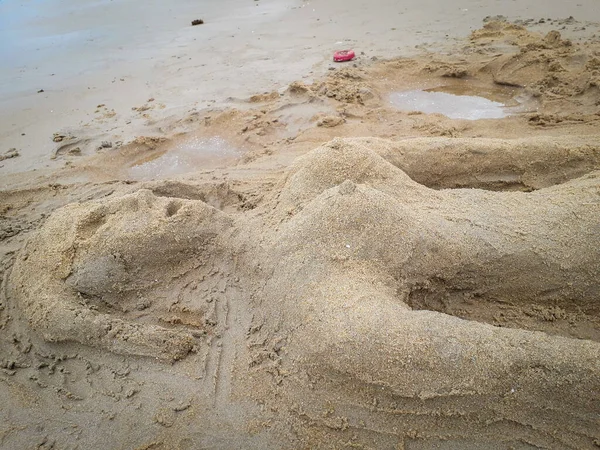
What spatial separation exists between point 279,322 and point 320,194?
86 cm

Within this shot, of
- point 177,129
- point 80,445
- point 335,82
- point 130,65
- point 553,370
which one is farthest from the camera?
point 130,65

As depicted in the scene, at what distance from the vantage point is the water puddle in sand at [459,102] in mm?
4988

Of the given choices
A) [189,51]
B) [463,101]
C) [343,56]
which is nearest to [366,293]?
[463,101]

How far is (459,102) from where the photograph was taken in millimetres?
5297

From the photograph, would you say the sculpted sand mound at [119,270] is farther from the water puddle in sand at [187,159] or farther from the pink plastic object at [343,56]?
the pink plastic object at [343,56]

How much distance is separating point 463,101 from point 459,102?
0.20ft

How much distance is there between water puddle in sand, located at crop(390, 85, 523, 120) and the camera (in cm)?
499

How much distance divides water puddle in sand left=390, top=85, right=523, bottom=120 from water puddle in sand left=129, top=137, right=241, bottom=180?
7.73 ft

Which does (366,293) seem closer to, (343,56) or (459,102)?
(459,102)

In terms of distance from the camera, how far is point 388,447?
1892mm

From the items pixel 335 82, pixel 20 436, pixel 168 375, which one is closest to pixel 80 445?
pixel 20 436

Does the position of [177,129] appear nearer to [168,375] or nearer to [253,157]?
[253,157]

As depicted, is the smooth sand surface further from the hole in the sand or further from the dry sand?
the dry sand

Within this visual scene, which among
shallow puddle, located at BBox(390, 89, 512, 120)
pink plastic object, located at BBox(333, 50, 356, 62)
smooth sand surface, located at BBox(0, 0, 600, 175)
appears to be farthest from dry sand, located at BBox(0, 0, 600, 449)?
pink plastic object, located at BBox(333, 50, 356, 62)
